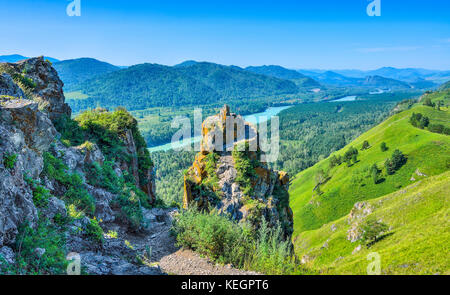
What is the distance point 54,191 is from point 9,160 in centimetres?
441

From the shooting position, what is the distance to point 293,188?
111125mm

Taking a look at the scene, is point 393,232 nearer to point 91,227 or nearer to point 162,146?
point 91,227

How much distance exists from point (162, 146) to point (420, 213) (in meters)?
126

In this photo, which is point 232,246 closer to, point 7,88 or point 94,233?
point 94,233

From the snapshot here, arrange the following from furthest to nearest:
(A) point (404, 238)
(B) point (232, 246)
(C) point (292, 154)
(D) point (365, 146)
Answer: (C) point (292, 154) < (D) point (365, 146) < (A) point (404, 238) < (B) point (232, 246)

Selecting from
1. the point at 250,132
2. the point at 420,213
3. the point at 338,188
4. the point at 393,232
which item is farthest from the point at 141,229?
the point at 338,188

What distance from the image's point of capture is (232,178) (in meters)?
18.1

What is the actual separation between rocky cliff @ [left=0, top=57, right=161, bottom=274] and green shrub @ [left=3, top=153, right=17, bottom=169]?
0.02 metres

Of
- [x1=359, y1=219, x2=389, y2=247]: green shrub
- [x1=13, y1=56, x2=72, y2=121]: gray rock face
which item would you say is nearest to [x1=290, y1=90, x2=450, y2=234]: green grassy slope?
[x1=359, y1=219, x2=389, y2=247]: green shrub

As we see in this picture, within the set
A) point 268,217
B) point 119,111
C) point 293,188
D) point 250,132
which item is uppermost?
point 119,111

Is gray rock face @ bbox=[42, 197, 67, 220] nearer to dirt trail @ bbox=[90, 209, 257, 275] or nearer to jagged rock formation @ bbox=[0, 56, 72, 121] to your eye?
dirt trail @ bbox=[90, 209, 257, 275]

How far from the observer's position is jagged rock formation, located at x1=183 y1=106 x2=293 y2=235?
17531mm

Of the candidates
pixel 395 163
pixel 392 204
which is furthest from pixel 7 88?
pixel 395 163

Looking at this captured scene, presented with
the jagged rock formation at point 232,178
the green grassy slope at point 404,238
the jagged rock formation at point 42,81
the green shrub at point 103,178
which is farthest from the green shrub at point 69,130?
the green grassy slope at point 404,238
